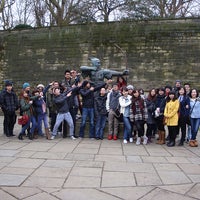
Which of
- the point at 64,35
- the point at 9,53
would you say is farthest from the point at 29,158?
the point at 9,53

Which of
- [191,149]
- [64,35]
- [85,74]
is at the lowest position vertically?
[191,149]

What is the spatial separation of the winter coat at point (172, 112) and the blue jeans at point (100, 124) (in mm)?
1770

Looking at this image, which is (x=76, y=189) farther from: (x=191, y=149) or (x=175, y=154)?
(x=191, y=149)

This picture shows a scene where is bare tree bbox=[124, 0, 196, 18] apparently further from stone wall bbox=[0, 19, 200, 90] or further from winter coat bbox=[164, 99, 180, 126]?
winter coat bbox=[164, 99, 180, 126]

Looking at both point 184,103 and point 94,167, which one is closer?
point 94,167

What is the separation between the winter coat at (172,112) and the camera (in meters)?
7.81

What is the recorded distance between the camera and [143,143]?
26.5 ft

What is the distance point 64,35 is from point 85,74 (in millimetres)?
12638

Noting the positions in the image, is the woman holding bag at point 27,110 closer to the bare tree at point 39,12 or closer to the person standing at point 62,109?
the person standing at point 62,109

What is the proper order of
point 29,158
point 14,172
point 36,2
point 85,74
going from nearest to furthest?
point 14,172 < point 29,158 < point 85,74 < point 36,2

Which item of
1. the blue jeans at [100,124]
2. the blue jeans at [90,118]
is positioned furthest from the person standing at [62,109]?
the blue jeans at [100,124]

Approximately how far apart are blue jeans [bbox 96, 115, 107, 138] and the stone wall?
439 inches

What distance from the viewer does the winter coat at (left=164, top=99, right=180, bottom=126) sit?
781 cm

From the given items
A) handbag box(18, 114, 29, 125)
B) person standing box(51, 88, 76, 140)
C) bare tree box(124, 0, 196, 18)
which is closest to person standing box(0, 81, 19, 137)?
handbag box(18, 114, 29, 125)
